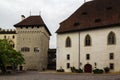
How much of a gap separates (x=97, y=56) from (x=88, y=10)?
1185 cm

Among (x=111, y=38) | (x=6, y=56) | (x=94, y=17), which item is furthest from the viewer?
(x=94, y=17)

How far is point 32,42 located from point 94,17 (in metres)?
26.5

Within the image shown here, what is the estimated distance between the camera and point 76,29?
62.4 m

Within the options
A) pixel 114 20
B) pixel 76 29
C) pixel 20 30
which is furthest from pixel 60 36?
pixel 20 30

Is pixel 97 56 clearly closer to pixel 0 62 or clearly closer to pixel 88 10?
pixel 88 10

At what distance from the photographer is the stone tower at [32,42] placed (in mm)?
81500

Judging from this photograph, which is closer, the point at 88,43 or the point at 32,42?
the point at 88,43

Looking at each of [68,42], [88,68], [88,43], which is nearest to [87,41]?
[88,43]

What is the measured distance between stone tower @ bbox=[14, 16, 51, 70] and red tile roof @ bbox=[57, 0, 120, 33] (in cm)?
1705

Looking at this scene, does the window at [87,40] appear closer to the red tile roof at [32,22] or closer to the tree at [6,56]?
the tree at [6,56]

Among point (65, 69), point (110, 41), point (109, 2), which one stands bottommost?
point (65, 69)

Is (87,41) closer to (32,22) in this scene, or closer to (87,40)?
(87,40)

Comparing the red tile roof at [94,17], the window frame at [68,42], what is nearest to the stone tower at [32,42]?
the red tile roof at [94,17]

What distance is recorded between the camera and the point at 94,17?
6172 centimetres
